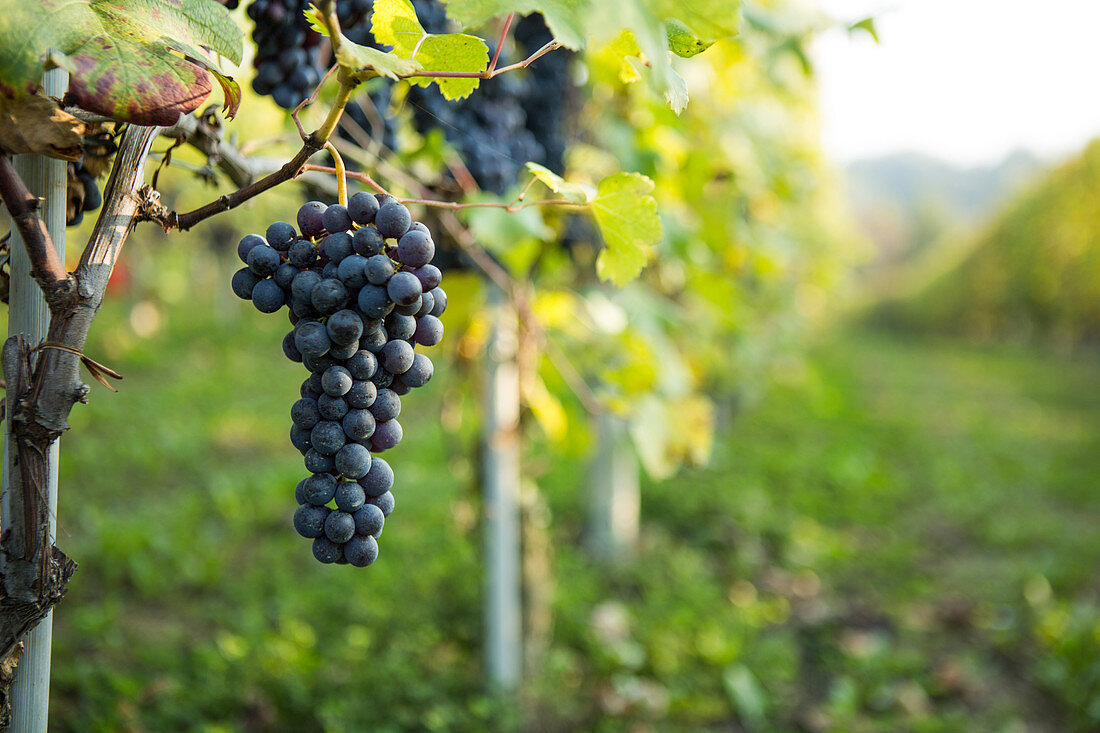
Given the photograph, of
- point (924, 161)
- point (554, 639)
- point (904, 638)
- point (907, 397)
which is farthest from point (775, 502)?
point (924, 161)

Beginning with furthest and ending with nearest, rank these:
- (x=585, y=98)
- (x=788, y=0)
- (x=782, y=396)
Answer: (x=782, y=396)
(x=788, y=0)
(x=585, y=98)

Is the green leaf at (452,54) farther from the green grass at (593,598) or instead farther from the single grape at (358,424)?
the green grass at (593,598)

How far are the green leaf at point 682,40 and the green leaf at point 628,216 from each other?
0.44 feet

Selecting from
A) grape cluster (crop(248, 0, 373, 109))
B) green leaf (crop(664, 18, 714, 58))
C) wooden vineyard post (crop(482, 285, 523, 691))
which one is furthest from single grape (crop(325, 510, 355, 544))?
wooden vineyard post (crop(482, 285, 523, 691))

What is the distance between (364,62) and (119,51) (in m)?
0.23

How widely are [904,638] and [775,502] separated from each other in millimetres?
1950

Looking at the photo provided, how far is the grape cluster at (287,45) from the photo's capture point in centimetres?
98

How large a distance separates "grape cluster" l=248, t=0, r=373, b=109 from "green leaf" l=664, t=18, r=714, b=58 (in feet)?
1.81

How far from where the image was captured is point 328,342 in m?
0.67

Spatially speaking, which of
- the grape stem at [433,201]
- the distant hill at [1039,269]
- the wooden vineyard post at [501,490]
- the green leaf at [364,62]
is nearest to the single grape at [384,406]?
the grape stem at [433,201]

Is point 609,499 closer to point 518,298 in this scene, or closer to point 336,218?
point 518,298

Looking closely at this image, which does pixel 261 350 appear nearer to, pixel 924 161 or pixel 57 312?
pixel 57 312

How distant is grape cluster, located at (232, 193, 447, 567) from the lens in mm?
655

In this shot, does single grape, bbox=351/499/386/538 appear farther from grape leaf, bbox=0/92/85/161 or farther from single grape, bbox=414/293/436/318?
grape leaf, bbox=0/92/85/161
